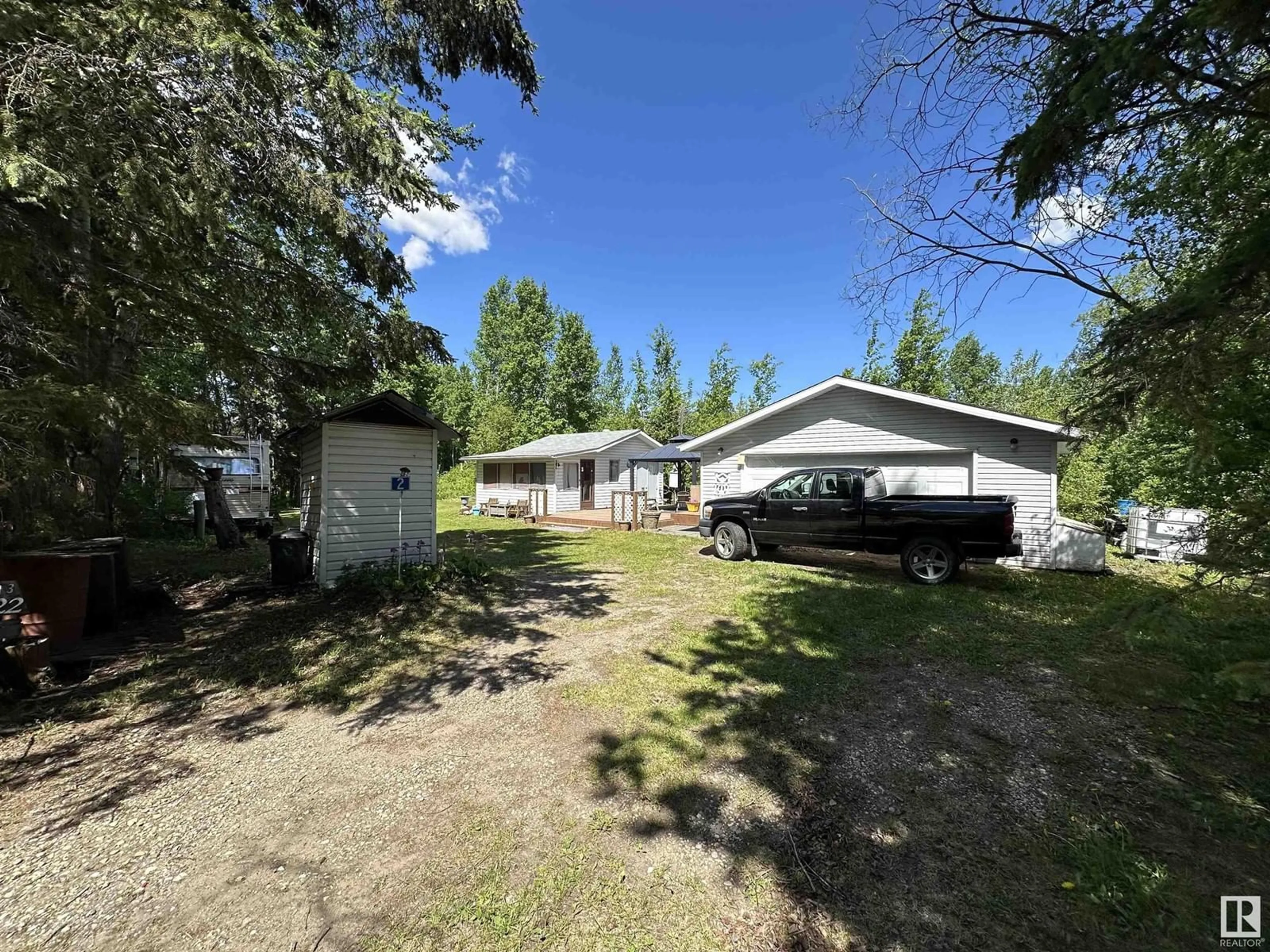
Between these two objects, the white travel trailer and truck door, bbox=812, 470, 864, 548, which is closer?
truck door, bbox=812, 470, 864, 548

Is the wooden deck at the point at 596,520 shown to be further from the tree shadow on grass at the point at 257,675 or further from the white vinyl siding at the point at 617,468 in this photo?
the tree shadow on grass at the point at 257,675

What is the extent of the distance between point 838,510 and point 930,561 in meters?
1.51

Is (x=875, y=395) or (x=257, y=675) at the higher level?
(x=875, y=395)

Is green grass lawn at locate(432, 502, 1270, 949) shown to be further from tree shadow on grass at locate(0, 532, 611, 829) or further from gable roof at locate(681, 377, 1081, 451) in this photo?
gable roof at locate(681, 377, 1081, 451)

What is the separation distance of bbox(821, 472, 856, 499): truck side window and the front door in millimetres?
12873

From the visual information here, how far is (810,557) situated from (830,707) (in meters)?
6.60

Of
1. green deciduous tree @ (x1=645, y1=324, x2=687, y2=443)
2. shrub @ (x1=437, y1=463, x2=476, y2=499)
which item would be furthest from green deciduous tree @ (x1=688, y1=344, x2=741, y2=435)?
shrub @ (x1=437, y1=463, x2=476, y2=499)

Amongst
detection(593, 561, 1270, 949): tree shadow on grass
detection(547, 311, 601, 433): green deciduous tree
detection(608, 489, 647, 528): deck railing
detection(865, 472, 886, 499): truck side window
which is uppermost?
detection(547, 311, 601, 433): green deciduous tree

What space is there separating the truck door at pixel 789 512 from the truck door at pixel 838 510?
0.13 metres

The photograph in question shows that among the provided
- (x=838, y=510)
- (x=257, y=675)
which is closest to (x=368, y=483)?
(x=257, y=675)

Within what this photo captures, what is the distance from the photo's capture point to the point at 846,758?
10.2ft

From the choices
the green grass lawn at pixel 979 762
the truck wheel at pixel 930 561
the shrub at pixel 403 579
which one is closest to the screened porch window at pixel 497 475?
the shrub at pixel 403 579

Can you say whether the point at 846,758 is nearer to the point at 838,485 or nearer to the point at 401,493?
the point at 838,485

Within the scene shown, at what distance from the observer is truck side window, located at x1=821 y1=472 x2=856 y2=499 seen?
827 centimetres
